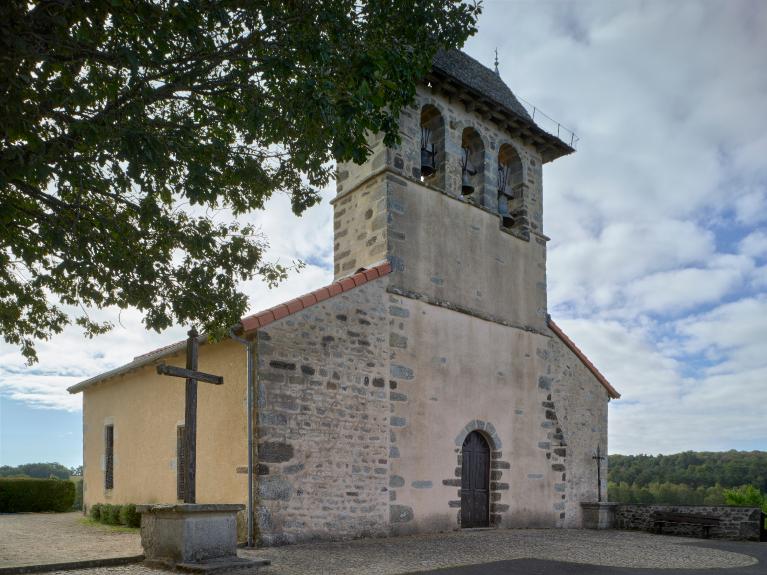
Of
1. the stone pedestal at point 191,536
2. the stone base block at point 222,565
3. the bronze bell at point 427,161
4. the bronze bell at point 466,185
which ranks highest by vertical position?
the bronze bell at point 427,161

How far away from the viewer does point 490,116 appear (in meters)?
13.5

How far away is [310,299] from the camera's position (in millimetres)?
9883

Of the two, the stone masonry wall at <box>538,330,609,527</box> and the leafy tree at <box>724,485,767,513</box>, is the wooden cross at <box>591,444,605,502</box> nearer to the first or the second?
the stone masonry wall at <box>538,330,609,527</box>

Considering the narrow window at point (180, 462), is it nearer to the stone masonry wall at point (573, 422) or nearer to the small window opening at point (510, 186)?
the stone masonry wall at point (573, 422)

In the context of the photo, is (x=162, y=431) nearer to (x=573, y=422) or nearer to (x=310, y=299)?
(x=310, y=299)

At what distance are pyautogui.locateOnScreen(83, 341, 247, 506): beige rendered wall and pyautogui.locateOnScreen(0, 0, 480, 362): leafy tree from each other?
2.10m

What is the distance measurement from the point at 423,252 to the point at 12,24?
7938 mm

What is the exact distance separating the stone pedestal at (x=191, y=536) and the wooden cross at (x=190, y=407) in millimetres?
208

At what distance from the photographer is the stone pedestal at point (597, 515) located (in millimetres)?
14078

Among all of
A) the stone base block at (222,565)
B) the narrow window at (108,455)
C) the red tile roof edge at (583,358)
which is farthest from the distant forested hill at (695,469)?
the stone base block at (222,565)

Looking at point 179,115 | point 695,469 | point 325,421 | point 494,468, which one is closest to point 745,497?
point 695,469

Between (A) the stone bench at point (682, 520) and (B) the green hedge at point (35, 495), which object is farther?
(B) the green hedge at point (35, 495)

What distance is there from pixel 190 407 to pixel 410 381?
14.5 ft

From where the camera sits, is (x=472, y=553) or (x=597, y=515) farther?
(x=597, y=515)
